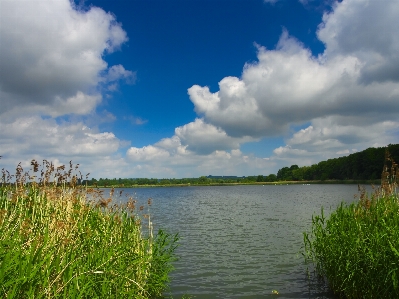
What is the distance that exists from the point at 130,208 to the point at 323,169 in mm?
188455

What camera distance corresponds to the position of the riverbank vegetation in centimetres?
779

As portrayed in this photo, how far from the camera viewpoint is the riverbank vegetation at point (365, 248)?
25.6 ft

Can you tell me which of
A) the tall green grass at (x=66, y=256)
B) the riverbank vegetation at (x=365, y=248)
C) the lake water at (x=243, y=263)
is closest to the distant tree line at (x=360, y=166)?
the lake water at (x=243, y=263)

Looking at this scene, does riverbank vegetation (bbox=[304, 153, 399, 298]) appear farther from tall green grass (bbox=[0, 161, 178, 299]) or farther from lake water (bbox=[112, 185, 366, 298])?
tall green grass (bbox=[0, 161, 178, 299])

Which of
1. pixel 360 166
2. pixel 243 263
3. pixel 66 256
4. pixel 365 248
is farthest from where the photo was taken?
pixel 360 166

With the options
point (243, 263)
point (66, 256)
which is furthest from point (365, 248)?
point (243, 263)

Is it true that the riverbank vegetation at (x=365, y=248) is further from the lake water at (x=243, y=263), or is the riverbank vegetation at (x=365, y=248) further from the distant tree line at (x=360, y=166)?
the distant tree line at (x=360, y=166)

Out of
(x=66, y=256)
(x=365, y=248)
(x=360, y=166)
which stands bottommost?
(x=365, y=248)

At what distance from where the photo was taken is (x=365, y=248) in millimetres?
8461

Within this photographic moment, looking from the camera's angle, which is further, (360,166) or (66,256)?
(360,166)

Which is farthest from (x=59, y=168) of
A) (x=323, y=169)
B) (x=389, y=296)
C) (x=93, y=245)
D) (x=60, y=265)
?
(x=323, y=169)

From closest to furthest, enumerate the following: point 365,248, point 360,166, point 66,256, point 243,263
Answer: point 66,256 → point 365,248 → point 243,263 → point 360,166

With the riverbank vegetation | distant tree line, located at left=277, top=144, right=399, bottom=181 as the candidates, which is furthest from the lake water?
distant tree line, located at left=277, top=144, right=399, bottom=181

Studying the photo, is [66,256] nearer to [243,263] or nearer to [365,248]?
[365,248]
